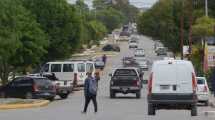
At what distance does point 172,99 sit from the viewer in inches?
1166

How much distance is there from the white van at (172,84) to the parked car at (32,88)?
17164 millimetres

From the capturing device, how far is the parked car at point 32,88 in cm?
4609

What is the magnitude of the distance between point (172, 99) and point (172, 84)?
572 millimetres

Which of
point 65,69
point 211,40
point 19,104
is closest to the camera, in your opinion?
point 19,104

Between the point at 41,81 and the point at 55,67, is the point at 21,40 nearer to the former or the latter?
the point at 55,67

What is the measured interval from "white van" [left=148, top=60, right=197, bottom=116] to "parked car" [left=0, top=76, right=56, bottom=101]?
17.2 meters

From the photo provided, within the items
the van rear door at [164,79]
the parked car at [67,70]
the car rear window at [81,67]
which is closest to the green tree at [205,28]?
the parked car at [67,70]

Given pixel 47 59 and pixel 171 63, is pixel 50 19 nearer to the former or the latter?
pixel 47 59

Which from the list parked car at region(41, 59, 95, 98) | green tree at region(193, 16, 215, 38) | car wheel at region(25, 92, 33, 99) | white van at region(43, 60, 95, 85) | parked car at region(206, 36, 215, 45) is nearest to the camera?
car wheel at region(25, 92, 33, 99)

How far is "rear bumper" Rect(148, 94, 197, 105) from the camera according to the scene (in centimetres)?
2944

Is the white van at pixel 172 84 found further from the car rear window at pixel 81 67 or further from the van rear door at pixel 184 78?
the car rear window at pixel 81 67

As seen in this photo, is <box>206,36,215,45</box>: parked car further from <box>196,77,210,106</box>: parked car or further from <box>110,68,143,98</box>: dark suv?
<box>196,77,210,106</box>: parked car

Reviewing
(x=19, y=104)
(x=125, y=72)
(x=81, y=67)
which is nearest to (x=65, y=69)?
(x=81, y=67)

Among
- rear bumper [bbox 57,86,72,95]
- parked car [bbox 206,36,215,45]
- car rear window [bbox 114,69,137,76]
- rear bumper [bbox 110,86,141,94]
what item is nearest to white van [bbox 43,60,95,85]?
rear bumper [bbox 57,86,72,95]
